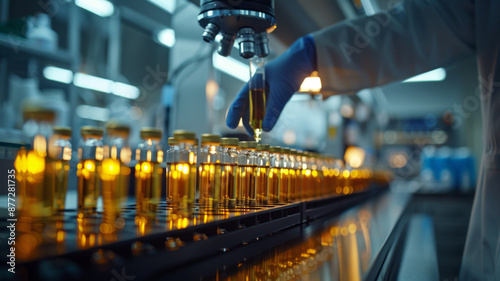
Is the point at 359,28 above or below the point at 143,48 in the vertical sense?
below

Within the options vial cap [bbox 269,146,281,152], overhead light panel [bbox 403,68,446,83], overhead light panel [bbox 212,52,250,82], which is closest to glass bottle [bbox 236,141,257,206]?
vial cap [bbox 269,146,281,152]

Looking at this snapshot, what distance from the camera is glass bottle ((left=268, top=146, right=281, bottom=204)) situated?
1.31 meters

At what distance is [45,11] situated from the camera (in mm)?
2986

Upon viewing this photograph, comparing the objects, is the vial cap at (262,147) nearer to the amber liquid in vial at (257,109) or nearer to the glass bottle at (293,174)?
the amber liquid in vial at (257,109)

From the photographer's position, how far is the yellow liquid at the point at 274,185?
1.30 meters

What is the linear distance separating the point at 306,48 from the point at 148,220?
0.91m

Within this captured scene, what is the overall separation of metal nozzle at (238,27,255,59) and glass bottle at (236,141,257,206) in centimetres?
28

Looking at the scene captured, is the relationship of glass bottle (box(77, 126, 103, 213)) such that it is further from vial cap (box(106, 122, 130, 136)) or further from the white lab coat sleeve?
the white lab coat sleeve

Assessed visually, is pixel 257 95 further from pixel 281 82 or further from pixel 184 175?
pixel 184 175

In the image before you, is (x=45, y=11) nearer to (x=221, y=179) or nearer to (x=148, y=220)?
(x=221, y=179)

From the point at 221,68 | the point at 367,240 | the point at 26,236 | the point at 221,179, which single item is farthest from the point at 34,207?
the point at 221,68

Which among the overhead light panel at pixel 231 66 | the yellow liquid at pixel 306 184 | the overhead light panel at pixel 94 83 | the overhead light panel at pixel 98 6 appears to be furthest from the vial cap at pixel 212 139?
the overhead light panel at pixel 94 83

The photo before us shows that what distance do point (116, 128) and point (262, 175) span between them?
1.93 feet

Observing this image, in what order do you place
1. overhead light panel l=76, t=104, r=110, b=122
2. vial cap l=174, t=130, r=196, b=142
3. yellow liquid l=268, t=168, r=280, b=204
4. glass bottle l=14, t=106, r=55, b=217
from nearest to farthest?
glass bottle l=14, t=106, r=55, b=217 < vial cap l=174, t=130, r=196, b=142 < yellow liquid l=268, t=168, r=280, b=204 < overhead light panel l=76, t=104, r=110, b=122
